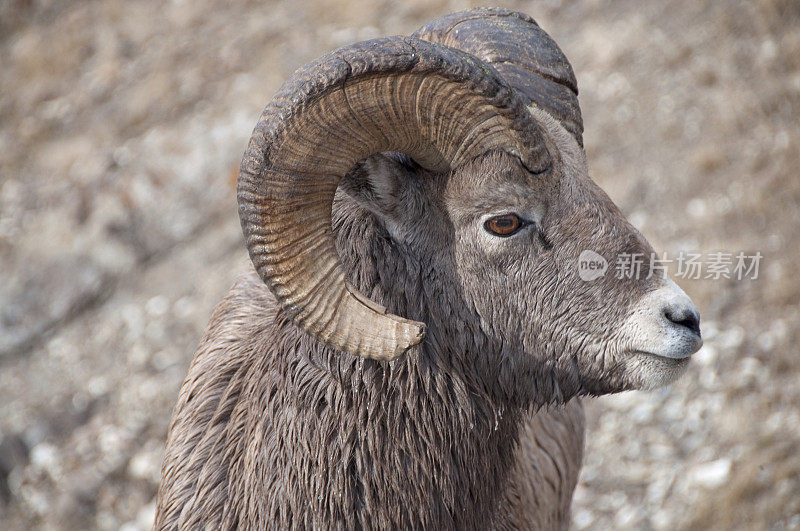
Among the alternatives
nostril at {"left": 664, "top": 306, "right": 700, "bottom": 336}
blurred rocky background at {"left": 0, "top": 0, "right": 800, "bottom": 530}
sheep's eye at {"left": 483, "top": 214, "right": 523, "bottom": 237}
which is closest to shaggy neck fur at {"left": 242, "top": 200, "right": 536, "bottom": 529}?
sheep's eye at {"left": 483, "top": 214, "right": 523, "bottom": 237}

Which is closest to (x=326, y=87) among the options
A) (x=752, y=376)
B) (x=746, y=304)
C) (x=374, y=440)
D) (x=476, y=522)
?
(x=374, y=440)

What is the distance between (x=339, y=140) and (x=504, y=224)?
2.63ft

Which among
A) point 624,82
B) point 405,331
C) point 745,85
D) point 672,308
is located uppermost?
point 405,331

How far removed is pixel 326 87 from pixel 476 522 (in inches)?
83.0

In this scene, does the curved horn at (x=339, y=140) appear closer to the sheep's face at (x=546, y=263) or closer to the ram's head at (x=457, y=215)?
the ram's head at (x=457, y=215)

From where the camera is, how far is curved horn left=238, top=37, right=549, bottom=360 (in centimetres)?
287

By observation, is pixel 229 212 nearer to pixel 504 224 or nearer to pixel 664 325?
pixel 504 224

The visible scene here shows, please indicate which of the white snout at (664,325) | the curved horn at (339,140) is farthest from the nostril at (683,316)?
the curved horn at (339,140)

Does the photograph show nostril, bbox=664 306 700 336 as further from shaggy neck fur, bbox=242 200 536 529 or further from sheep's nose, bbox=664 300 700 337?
shaggy neck fur, bbox=242 200 536 529

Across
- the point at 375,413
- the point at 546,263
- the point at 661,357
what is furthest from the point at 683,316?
the point at 375,413

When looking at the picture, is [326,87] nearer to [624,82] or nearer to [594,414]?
[594,414]

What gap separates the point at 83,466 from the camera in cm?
730

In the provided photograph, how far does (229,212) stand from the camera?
31.1 feet

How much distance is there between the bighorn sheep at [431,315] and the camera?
10.0ft
